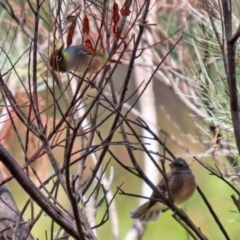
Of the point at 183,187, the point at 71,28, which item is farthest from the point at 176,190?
the point at 71,28

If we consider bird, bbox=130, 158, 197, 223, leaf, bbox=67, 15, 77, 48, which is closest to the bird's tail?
bird, bbox=130, 158, 197, 223

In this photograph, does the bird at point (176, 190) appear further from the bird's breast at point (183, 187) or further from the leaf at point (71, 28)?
the leaf at point (71, 28)

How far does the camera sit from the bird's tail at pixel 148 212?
1.72 metres

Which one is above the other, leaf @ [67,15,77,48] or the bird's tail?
leaf @ [67,15,77,48]

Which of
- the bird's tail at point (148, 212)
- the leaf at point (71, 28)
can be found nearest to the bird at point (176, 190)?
the bird's tail at point (148, 212)

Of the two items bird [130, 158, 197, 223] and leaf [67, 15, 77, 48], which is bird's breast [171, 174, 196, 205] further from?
leaf [67, 15, 77, 48]

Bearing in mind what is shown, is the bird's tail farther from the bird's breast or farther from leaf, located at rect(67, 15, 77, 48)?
leaf, located at rect(67, 15, 77, 48)

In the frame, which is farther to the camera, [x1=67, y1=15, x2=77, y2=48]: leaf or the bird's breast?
the bird's breast

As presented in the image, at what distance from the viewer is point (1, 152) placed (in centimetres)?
78

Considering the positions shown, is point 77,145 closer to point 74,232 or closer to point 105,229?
point 105,229

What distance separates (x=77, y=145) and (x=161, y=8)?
894mm

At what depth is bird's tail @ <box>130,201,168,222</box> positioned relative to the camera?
172 cm

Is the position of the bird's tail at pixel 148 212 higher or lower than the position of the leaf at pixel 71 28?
lower

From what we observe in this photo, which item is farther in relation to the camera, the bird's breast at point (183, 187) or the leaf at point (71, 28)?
the bird's breast at point (183, 187)
